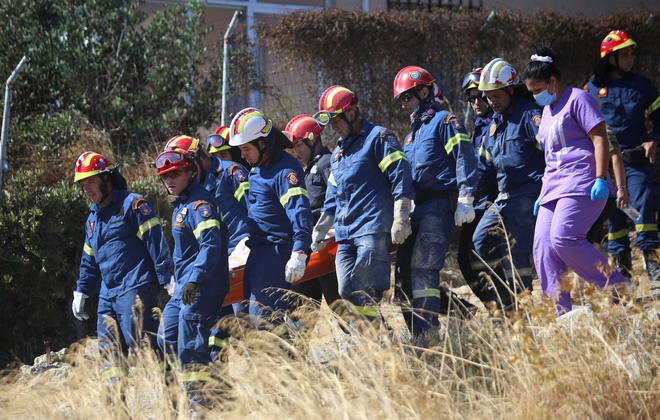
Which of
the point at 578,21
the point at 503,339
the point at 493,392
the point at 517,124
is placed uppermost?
the point at 578,21

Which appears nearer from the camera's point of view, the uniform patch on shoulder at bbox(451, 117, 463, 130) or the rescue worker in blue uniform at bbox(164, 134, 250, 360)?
the uniform patch on shoulder at bbox(451, 117, 463, 130)

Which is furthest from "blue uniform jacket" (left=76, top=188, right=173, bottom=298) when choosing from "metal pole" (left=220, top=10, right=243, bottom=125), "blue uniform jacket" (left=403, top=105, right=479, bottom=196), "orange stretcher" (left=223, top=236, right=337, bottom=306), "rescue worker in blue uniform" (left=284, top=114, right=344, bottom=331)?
"metal pole" (left=220, top=10, right=243, bottom=125)

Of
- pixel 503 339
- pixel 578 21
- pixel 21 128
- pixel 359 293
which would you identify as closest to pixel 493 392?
pixel 503 339

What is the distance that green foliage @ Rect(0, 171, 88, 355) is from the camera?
24.7 feet

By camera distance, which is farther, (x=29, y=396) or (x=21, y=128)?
(x=21, y=128)

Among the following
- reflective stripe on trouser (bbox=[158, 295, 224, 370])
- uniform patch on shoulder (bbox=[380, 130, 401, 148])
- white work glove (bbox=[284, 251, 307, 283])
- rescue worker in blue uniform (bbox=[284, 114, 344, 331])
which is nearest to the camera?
reflective stripe on trouser (bbox=[158, 295, 224, 370])

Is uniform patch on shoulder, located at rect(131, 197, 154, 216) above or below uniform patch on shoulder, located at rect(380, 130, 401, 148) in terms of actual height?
below

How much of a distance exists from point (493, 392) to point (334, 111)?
99.9 inches

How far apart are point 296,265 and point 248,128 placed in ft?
3.59

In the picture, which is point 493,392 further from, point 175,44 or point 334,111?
point 175,44

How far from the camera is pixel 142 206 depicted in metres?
5.91

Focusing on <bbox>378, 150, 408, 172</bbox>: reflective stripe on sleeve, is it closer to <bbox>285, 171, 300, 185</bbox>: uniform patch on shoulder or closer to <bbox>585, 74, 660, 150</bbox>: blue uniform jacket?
<bbox>285, 171, 300, 185</bbox>: uniform patch on shoulder

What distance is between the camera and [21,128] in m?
9.40

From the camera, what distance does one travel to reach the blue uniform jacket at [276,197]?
228 inches
